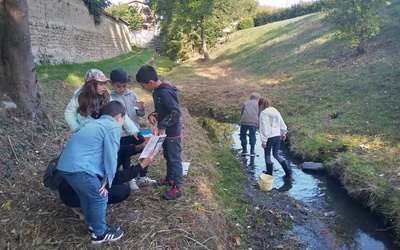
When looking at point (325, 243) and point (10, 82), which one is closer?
point (325, 243)

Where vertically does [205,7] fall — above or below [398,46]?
above

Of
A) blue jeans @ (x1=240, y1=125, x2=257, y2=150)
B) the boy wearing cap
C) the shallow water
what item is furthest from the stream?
the boy wearing cap

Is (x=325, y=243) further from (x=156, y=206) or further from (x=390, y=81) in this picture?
(x=390, y=81)

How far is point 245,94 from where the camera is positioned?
13.8 m

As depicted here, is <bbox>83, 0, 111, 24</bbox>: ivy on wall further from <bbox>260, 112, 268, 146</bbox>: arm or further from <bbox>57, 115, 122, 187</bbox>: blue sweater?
<bbox>57, 115, 122, 187</bbox>: blue sweater

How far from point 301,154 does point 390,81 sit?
4.81m

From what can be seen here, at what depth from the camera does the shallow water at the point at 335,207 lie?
483cm

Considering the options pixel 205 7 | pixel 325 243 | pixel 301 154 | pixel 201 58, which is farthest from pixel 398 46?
pixel 201 58

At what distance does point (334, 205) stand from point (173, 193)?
3217 millimetres

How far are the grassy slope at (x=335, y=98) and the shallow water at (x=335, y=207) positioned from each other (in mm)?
217

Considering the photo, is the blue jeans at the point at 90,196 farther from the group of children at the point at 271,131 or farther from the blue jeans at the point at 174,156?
the group of children at the point at 271,131

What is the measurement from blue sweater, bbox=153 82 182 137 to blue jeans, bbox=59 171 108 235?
1.22m

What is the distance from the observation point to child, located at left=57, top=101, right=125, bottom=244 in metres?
3.06

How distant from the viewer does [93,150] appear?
3115mm
